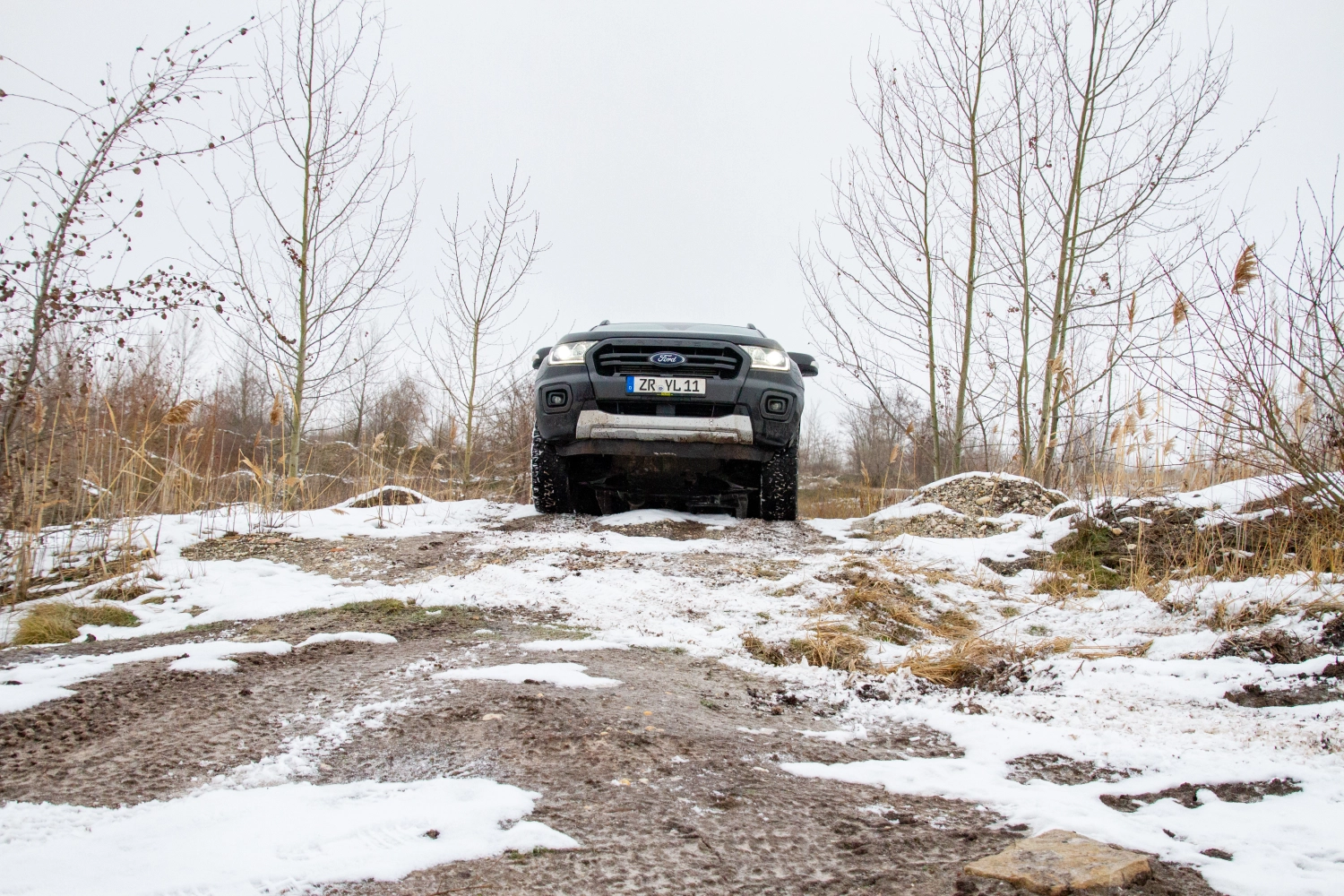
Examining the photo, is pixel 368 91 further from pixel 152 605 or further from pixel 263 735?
pixel 263 735

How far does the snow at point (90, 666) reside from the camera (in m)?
2.07

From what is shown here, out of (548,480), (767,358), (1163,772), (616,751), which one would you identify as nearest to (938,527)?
(767,358)

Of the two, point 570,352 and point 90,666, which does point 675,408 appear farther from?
point 90,666

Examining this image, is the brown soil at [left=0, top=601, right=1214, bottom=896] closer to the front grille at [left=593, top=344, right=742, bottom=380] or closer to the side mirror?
the front grille at [left=593, top=344, right=742, bottom=380]

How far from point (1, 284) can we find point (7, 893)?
3.92 meters

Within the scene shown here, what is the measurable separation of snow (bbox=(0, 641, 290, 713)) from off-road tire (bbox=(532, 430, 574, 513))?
334 cm

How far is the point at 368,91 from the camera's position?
882cm

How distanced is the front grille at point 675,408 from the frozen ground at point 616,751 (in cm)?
214

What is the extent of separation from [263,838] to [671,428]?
4.21m

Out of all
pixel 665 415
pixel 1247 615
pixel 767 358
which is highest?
pixel 767 358

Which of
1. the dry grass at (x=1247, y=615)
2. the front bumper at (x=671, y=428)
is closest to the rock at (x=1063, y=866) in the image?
the dry grass at (x=1247, y=615)

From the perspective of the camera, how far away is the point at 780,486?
5.99 m

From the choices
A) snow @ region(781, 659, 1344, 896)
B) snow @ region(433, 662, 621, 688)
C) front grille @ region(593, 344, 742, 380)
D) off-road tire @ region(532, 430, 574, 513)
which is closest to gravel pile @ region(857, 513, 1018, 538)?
front grille @ region(593, 344, 742, 380)

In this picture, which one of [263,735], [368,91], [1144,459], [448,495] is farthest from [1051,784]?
[368,91]
